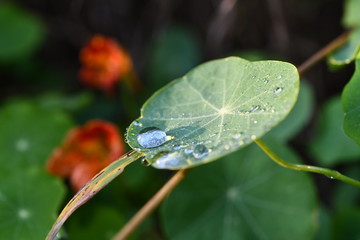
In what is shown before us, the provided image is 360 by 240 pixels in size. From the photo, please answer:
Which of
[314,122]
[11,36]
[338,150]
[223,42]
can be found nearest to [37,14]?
[11,36]

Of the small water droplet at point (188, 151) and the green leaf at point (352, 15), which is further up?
the green leaf at point (352, 15)

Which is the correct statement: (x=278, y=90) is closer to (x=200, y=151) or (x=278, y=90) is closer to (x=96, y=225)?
(x=200, y=151)

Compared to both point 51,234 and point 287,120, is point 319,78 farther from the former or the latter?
point 51,234

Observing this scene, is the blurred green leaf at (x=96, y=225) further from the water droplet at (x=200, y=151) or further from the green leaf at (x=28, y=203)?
the water droplet at (x=200, y=151)

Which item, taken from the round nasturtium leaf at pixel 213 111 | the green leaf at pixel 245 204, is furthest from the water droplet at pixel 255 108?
the green leaf at pixel 245 204

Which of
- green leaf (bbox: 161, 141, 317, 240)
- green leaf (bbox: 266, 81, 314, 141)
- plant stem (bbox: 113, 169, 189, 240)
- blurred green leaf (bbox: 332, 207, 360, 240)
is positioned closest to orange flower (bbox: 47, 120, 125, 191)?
green leaf (bbox: 161, 141, 317, 240)

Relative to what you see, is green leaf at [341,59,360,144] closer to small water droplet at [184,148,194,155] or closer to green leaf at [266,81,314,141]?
small water droplet at [184,148,194,155]
